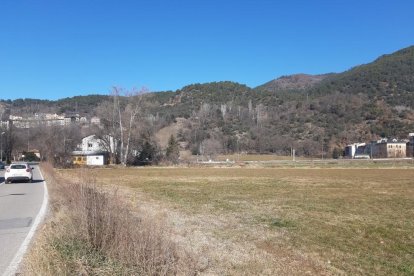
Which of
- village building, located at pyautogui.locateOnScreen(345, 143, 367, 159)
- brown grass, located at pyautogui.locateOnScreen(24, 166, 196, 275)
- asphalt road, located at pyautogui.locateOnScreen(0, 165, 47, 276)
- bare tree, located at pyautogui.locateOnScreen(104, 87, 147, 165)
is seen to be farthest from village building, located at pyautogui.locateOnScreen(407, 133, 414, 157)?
brown grass, located at pyautogui.locateOnScreen(24, 166, 196, 275)

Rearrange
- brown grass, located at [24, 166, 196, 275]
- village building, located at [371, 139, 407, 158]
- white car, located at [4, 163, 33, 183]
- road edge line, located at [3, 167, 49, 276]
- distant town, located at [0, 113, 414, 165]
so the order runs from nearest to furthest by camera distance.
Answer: brown grass, located at [24, 166, 196, 275] < road edge line, located at [3, 167, 49, 276] < white car, located at [4, 163, 33, 183] < distant town, located at [0, 113, 414, 165] < village building, located at [371, 139, 407, 158]

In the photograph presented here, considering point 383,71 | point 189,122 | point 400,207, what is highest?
point 383,71

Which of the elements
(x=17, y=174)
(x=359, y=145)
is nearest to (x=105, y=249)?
(x=17, y=174)

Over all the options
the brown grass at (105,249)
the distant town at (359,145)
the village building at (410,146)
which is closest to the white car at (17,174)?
the brown grass at (105,249)

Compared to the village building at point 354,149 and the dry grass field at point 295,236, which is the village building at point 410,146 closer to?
the village building at point 354,149

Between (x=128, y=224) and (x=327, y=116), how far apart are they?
584ft

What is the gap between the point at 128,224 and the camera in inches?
307

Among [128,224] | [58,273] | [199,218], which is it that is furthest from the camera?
[199,218]

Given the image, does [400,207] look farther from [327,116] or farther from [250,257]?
[327,116]

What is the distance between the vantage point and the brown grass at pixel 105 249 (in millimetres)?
6660

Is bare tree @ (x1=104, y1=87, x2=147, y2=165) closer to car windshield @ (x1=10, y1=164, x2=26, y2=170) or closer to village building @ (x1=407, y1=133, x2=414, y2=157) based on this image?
car windshield @ (x1=10, y1=164, x2=26, y2=170)

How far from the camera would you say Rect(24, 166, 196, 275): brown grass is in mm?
6660

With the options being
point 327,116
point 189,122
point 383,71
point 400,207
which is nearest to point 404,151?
point 327,116

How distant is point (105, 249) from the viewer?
7531 millimetres
